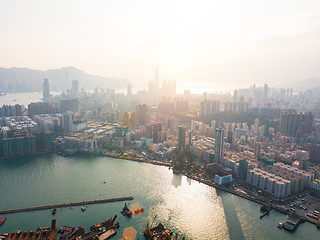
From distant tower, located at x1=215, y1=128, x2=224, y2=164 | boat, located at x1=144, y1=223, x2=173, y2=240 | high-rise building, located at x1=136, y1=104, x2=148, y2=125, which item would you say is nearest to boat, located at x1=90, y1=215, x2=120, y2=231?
boat, located at x1=144, y1=223, x2=173, y2=240

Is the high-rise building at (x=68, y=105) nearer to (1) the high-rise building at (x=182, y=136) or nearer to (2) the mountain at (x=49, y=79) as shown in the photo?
(1) the high-rise building at (x=182, y=136)

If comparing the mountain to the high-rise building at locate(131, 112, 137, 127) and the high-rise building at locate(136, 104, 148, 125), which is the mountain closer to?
the high-rise building at locate(136, 104, 148, 125)

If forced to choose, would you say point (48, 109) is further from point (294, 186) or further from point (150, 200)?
point (294, 186)

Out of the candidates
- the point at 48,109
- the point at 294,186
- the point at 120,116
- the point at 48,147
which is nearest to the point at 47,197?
the point at 48,147

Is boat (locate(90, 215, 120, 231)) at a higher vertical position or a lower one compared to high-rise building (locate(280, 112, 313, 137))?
lower

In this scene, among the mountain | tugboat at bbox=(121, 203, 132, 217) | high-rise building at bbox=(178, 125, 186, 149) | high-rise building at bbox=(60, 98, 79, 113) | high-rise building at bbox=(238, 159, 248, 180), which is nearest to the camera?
tugboat at bbox=(121, 203, 132, 217)
